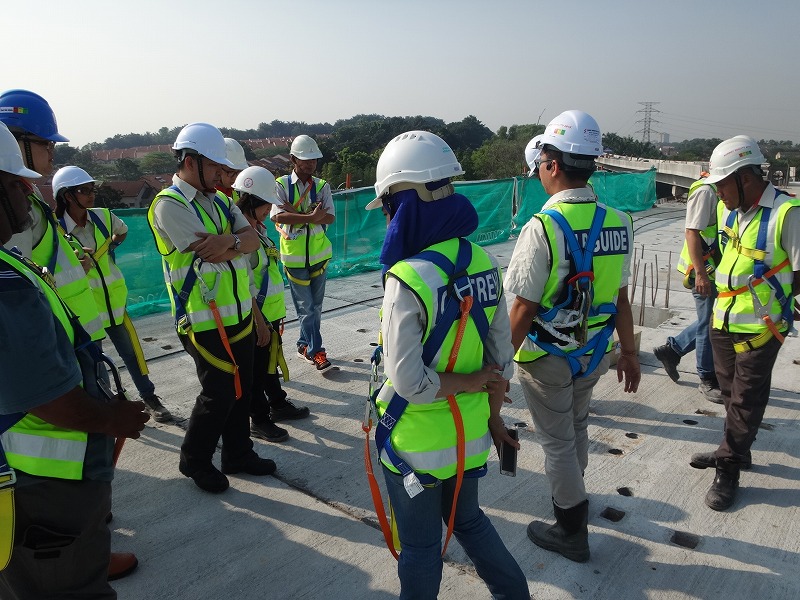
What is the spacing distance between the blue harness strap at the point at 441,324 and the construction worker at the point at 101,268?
2836 millimetres

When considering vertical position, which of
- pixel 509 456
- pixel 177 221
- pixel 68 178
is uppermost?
pixel 68 178

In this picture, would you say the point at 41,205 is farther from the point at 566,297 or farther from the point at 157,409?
the point at 566,297

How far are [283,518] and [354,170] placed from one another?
138 feet

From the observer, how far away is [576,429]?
307cm

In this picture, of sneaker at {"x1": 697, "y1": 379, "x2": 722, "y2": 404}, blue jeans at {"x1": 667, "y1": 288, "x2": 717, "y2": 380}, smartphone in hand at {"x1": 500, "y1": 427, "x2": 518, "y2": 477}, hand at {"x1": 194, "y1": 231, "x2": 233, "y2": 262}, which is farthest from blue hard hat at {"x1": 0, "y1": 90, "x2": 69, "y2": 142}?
sneaker at {"x1": 697, "y1": 379, "x2": 722, "y2": 404}

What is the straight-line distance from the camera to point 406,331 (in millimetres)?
1936

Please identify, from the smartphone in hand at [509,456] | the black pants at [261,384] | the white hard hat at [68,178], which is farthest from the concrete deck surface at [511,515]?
the white hard hat at [68,178]

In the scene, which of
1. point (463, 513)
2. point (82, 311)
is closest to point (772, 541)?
point (463, 513)

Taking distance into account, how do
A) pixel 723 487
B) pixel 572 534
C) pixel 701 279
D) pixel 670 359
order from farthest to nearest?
pixel 670 359 → pixel 701 279 → pixel 723 487 → pixel 572 534

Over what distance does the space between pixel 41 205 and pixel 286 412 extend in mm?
2192

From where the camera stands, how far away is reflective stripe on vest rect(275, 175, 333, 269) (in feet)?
17.1

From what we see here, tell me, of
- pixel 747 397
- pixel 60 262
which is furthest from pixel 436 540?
pixel 60 262

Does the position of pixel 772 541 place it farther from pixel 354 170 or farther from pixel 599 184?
pixel 354 170

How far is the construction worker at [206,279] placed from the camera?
10.6ft
